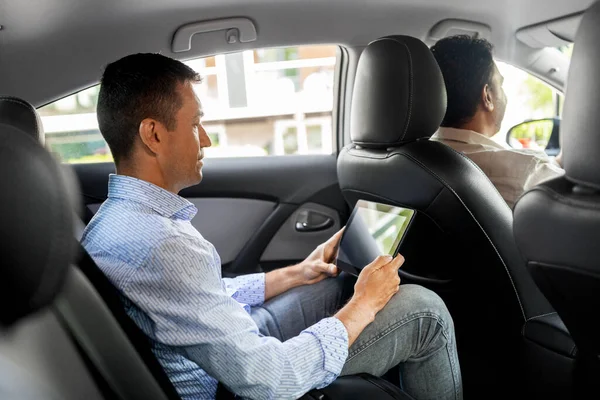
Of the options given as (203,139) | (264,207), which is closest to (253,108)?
(264,207)

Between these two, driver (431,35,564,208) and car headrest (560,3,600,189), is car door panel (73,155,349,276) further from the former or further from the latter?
car headrest (560,3,600,189)

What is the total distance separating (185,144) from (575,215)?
859 mm

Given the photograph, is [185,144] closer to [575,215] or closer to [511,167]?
[575,215]

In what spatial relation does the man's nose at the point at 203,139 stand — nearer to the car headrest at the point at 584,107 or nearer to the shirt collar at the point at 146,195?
the shirt collar at the point at 146,195

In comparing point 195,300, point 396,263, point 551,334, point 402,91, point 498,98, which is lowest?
point 551,334

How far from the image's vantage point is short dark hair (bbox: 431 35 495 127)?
2.43 metres

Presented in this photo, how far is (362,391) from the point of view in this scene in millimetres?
1571

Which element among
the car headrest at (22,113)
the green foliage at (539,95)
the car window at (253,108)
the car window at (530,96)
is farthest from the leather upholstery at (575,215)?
the green foliage at (539,95)

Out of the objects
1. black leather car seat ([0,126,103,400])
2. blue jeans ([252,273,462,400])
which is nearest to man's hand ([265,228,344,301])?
blue jeans ([252,273,462,400])

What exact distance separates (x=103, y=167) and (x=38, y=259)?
2.20 metres

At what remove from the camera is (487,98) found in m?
2.45

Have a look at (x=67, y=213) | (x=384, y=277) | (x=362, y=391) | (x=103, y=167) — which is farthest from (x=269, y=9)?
(x=67, y=213)

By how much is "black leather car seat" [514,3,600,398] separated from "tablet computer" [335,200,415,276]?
47cm

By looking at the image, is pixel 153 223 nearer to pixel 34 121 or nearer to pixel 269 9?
pixel 34 121
